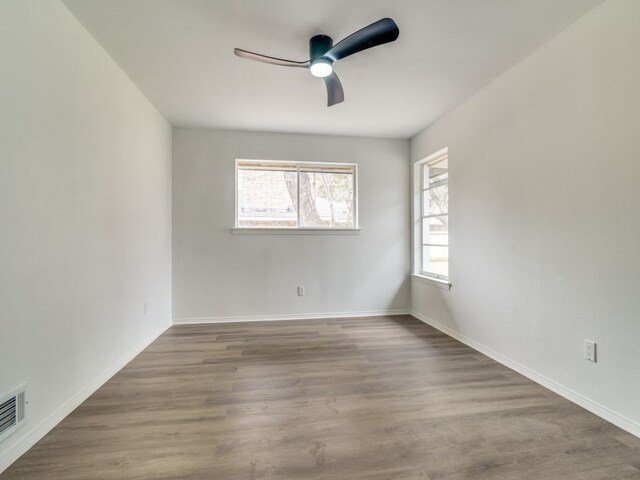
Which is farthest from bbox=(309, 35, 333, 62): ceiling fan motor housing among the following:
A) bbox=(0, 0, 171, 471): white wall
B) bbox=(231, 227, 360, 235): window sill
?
bbox=(231, 227, 360, 235): window sill

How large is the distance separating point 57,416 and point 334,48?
282 centimetres

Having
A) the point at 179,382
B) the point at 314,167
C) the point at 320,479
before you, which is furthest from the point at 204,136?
the point at 320,479

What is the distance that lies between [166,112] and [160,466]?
335 cm

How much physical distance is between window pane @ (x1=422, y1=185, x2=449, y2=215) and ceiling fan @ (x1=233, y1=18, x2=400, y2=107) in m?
2.00

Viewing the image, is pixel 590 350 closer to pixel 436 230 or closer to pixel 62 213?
pixel 436 230

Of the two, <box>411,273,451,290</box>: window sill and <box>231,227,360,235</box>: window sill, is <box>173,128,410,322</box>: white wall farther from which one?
<box>411,273,451,290</box>: window sill

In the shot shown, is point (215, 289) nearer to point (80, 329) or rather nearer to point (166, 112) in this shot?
point (80, 329)

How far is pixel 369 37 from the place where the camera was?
1.79m

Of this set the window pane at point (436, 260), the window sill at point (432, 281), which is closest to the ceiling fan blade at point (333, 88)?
the window pane at point (436, 260)

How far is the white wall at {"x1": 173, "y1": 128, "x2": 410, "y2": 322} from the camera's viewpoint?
3.87m

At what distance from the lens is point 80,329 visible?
6.52ft

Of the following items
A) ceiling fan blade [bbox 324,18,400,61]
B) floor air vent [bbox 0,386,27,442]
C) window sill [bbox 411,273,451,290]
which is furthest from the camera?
window sill [bbox 411,273,451,290]

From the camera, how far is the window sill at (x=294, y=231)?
13.0 feet

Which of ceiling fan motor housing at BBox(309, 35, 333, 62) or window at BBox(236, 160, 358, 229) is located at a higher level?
ceiling fan motor housing at BBox(309, 35, 333, 62)
